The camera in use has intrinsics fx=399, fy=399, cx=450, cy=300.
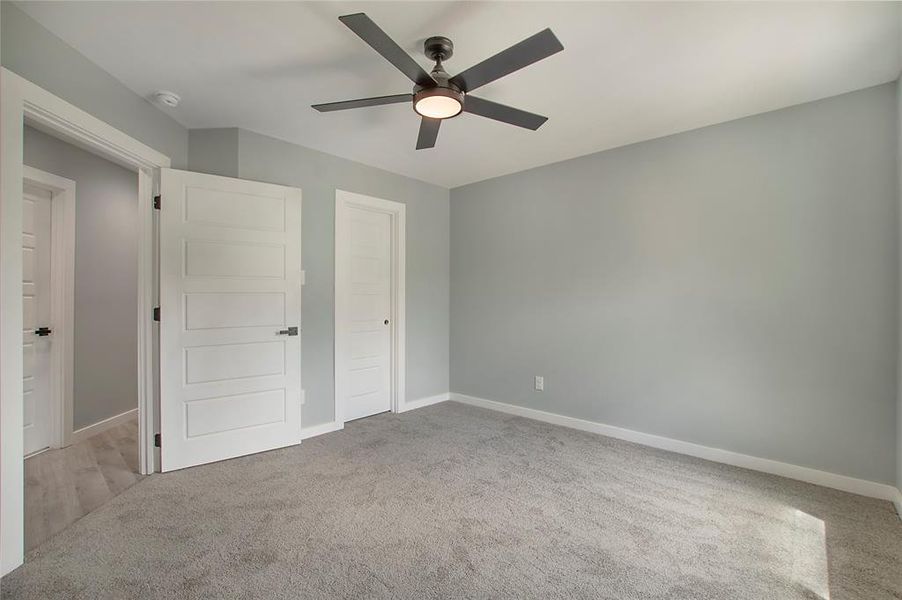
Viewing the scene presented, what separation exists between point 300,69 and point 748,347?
3.41 meters

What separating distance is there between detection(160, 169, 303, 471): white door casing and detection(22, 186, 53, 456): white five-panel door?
133 centimetres

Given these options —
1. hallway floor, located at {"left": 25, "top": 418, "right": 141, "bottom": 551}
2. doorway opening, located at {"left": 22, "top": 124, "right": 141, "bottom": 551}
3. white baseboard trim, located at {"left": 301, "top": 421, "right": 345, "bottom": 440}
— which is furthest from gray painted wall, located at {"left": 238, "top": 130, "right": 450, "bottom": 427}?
doorway opening, located at {"left": 22, "top": 124, "right": 141, "bottom": 551}

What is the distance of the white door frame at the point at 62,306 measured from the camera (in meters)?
3.21

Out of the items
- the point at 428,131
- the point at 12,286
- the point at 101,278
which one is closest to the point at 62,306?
the point at 101,278

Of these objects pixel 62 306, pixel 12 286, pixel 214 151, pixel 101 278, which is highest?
pixel 214 151

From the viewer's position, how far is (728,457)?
113 inches

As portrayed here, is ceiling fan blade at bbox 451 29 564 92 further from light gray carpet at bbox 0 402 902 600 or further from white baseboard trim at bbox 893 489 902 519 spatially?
white baseboard trim at bbox 893 489 902 519

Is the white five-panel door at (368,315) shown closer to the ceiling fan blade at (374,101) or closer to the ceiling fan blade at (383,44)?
the ceiling fan blade at (374,101)

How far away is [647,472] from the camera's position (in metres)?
2.74

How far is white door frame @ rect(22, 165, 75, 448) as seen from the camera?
3.21 m

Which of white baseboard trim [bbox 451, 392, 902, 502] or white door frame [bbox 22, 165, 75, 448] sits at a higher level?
white door frame [bbox 22, 165, 75, 448]

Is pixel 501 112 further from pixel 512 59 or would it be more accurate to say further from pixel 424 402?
pixel 424 402

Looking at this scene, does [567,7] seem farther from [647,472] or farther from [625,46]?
[647,472]

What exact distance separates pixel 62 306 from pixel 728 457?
531 cm
